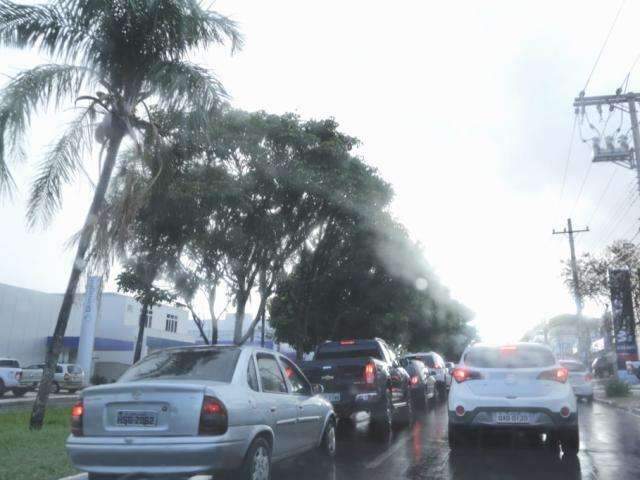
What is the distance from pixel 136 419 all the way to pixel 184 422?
50 centimetres

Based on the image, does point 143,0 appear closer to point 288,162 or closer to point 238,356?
point 288,162

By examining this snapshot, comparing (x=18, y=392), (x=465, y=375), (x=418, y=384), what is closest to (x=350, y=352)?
(x=465, y=375)

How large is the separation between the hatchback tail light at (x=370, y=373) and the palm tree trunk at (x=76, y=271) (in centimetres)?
561

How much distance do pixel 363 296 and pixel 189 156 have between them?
11.1m

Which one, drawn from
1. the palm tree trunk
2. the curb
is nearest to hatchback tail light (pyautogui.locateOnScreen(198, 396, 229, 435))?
the palm tree trunk

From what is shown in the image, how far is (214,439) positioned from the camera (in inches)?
217

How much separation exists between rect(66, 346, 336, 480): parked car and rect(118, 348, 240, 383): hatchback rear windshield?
0.01 metres

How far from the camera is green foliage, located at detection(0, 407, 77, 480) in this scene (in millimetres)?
7102

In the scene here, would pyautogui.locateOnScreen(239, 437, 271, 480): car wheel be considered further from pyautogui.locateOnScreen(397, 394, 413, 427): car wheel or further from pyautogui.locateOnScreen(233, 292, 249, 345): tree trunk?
pyautogui.locateOnScreen(233, 292, 249, 345): tree trunk

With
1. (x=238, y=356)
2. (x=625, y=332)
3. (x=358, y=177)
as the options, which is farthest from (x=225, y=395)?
(x=625, y=332)

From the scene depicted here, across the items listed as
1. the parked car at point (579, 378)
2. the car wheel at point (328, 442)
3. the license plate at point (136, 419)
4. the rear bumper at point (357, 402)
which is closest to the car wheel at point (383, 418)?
the rear bumper at point (357, 402)

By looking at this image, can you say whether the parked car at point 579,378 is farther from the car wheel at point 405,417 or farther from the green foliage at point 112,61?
the green foliage at point 112,61

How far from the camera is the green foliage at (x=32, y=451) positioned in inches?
280

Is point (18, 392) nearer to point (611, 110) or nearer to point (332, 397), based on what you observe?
point (332, 397)
